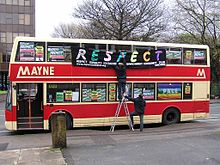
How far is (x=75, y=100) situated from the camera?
15922mm

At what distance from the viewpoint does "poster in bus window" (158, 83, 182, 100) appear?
1730cm

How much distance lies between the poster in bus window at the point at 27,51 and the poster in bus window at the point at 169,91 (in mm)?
5818

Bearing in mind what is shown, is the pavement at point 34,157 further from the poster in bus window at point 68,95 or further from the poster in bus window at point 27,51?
the poster in bus window at point 27,51

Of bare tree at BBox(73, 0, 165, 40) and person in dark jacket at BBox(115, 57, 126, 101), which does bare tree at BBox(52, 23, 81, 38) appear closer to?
bare tree at BBox(73, 0, 165, 40)

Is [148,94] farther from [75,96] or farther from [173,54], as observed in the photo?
[75,96]

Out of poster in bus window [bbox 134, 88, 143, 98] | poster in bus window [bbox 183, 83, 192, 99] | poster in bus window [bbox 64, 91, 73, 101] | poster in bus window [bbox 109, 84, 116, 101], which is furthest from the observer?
poster in bus window [bbox 183, 83, 192, 99]


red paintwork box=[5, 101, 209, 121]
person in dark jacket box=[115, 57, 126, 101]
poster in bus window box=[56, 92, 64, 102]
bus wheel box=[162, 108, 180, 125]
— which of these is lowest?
bus wheel box=[162, 108, 180, 125]

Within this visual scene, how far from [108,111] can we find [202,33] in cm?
2987

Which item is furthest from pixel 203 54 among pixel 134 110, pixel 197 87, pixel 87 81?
pixel 87 81

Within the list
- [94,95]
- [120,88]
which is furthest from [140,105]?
[94,95]

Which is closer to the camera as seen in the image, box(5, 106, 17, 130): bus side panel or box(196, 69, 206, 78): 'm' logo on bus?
box(5, 106, 17, 130): bus side panel

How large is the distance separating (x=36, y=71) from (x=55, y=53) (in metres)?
1.08

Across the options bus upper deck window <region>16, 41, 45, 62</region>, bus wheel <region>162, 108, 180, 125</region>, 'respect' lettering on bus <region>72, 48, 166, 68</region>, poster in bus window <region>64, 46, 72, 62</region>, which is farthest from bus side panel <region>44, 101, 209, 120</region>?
bus upper deck window <region>16, 41, 45, 62</region>

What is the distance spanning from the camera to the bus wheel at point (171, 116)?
57.8 ft
